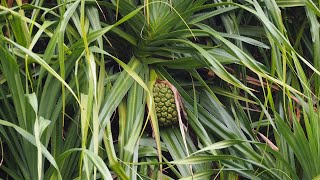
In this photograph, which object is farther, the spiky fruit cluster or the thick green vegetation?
the spiky fruit cluster

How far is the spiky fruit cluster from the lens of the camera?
1453 millimetres

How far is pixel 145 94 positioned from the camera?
1.46 metres

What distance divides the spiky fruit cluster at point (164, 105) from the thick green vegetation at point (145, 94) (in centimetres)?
2

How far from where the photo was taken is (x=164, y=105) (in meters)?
1.46

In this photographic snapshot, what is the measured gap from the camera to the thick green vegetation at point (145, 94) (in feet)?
4.19

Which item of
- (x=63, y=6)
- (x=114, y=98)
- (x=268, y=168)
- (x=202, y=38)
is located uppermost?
(x=63, y=6)

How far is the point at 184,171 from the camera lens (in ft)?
4.66

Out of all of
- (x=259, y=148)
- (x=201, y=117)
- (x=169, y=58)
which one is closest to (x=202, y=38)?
(x=169, y=58)

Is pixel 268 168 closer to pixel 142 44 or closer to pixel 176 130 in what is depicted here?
pixel 176 130

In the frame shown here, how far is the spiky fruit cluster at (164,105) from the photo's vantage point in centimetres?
145

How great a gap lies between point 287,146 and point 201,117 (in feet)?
0.84

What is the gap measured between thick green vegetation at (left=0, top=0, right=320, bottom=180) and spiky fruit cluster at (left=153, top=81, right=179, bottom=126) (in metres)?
0.02

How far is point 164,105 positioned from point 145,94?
0.06m

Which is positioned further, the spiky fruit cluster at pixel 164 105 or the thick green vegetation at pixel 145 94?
the spiky fruit cluster at pixel 164 105
